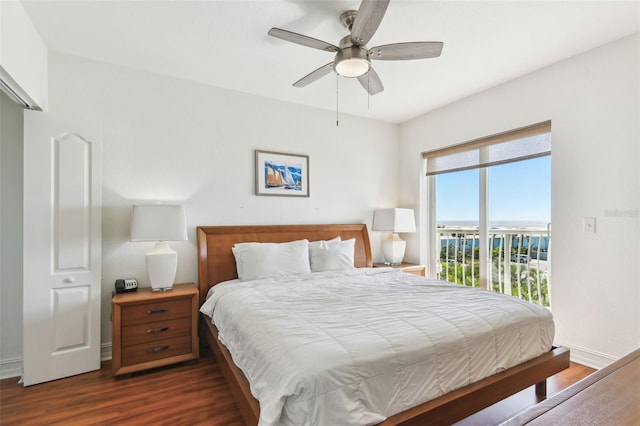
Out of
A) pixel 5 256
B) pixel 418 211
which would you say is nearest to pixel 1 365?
pixel 5 256

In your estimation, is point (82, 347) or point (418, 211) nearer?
point (82, 347)

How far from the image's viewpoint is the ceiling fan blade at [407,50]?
192 cm

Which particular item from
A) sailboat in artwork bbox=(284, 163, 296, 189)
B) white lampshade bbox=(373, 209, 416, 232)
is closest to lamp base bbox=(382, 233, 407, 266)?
white lampshade bbox=(373, 209, 416, 232)

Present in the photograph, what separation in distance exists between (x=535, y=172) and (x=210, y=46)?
3188 millimetres

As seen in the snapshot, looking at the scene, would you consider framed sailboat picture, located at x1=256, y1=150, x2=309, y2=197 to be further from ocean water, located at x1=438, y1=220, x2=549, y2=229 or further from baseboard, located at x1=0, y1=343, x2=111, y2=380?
baseboard, located at x1=0, y1=343, x2=111, y2=380

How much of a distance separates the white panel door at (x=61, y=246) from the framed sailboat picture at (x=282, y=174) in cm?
147

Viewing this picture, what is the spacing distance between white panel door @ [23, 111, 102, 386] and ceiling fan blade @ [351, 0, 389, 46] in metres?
2.22

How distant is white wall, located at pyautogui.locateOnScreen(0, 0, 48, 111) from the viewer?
1.78 metres

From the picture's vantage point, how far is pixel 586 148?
2.55 metres

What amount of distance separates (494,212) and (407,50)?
220 centimetres

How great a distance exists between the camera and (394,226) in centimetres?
380

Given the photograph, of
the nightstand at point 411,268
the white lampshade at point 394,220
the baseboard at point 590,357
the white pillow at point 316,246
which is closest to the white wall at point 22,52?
the white pillow at point 316,246

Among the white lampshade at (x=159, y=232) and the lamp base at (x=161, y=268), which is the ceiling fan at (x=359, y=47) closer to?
the white lampshade at (x=159, y=232)

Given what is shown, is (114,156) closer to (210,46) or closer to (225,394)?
(210,46)
